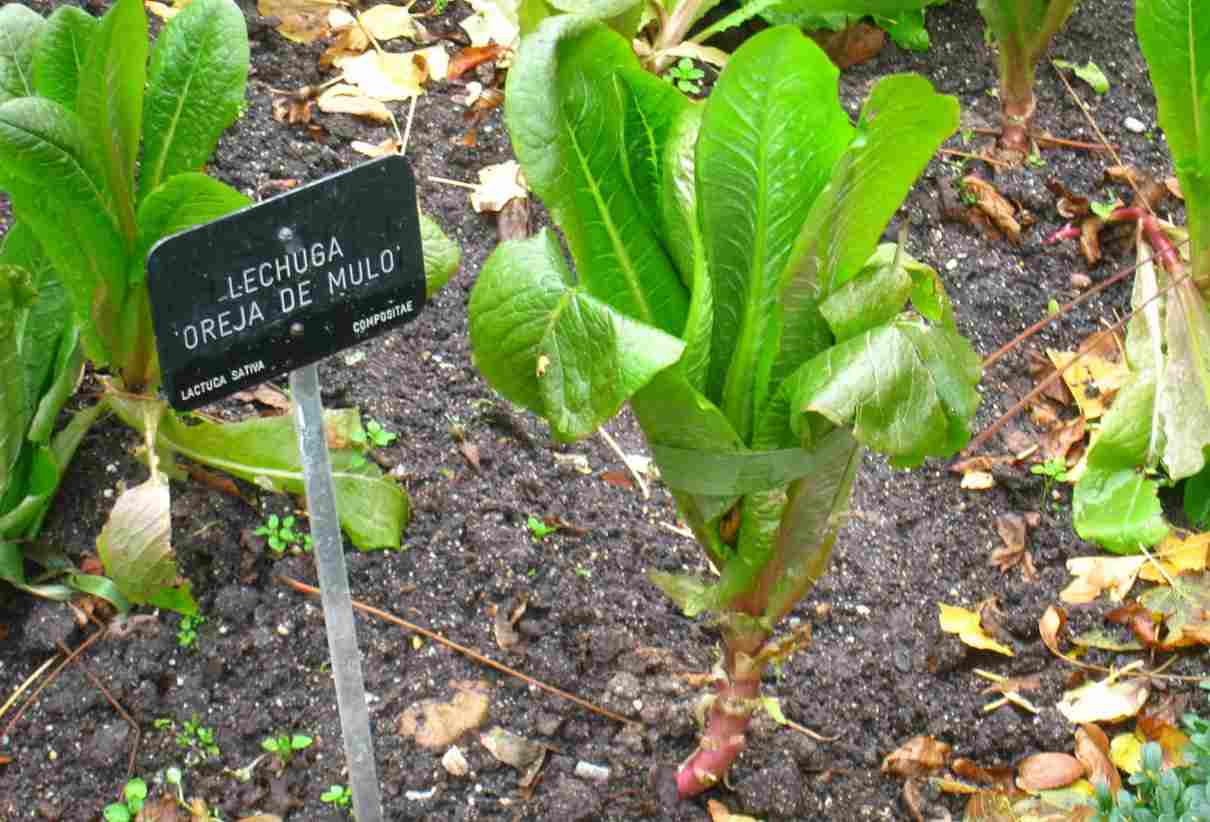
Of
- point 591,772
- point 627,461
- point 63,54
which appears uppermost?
point 63,54

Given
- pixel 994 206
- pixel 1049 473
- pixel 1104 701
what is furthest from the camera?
pixel 994 206

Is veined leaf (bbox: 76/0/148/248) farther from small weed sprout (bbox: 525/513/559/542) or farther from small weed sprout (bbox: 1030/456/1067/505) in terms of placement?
small weed sprout (bbox: 1030/456/1067/505)

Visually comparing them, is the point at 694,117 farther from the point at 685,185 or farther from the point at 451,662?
the point at 451,662

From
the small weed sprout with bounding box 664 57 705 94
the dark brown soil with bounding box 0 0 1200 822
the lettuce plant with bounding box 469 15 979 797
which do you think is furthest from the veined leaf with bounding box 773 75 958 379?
the small weed sprout with bounding box 664 57 705 94

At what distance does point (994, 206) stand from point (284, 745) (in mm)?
1657

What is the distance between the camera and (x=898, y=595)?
2.13 metres

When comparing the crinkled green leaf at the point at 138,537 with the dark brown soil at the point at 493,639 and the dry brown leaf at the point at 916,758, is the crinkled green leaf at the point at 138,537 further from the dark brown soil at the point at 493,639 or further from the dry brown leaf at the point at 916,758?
the dry brown leaf at the point at 916,758

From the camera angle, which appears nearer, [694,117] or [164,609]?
[694,117]

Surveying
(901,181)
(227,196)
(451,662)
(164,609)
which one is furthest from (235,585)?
(901,181)

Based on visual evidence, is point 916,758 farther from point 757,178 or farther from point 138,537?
point 138,537

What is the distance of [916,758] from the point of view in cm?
192

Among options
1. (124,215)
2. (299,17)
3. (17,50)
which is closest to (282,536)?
(124,215)

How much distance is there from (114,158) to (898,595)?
1261 mm

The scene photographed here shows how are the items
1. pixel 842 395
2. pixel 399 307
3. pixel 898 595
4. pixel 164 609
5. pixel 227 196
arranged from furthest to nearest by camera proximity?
pixel 898 595, pixel 164 609, pixel 227 196, pixel 399 307, pixel 842 395
